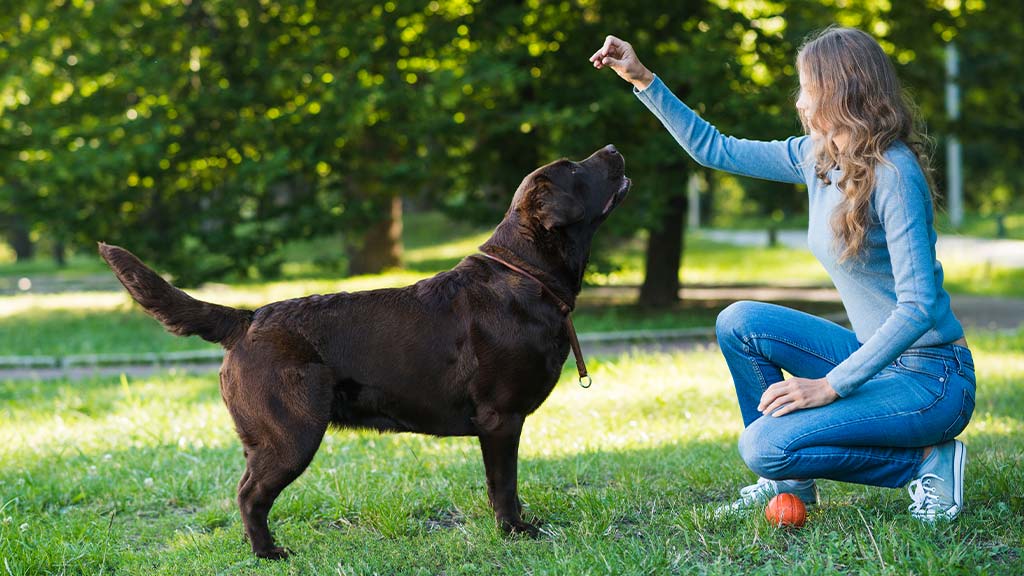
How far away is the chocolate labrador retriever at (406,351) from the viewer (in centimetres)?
371

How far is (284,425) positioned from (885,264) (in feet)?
7.59

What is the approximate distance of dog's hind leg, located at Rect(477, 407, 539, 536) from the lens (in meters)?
3.90

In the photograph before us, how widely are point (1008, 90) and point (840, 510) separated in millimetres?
14480

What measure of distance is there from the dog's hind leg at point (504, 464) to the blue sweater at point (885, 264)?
1.23 meters

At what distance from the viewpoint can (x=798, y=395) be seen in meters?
3.62

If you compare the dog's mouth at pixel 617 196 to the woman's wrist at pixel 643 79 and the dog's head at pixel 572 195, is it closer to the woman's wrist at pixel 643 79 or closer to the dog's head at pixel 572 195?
the dog's head at pixel 572 195

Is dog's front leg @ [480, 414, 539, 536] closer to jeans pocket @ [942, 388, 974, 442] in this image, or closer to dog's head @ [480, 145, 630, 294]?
dog's head @ [480, 145, 630, 294]

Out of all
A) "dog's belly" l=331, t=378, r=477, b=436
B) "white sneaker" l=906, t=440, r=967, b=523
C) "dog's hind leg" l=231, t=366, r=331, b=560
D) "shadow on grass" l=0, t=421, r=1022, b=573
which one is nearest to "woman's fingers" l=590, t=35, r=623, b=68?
"dog's belly" l=331, t=378, r=477, b=436

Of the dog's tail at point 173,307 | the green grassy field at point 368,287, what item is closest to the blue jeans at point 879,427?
the dog's tail at point 173,307

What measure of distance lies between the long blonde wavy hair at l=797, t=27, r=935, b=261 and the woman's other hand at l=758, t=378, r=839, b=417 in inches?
19.0

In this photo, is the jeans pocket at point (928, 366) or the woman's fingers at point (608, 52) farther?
the woman's fingers at point (608, 52)

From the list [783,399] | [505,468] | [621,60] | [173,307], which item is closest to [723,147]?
[621,60]

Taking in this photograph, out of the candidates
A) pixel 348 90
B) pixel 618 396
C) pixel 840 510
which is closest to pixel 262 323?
pixel 840 510

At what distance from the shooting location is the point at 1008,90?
16.1 meters
